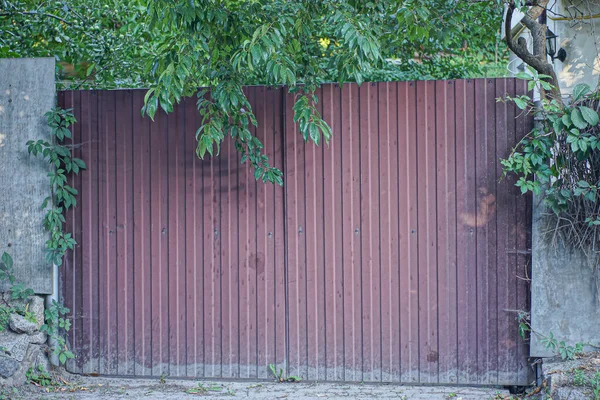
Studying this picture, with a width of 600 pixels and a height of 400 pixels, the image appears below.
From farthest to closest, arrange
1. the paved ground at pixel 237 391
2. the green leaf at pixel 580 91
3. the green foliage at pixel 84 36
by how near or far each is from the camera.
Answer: the green foliage at pixel 84 36 → the paved ground at pixel 237 391 → the green leaf at pixel 580 91

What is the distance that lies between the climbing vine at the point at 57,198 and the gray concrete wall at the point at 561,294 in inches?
138

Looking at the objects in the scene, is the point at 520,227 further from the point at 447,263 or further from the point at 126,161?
the point at 126,161

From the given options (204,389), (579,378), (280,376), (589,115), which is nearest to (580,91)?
(589,115)

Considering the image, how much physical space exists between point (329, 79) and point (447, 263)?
4.28 metres

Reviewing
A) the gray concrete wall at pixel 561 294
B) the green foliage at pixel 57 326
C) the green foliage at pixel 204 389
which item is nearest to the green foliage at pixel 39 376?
the green foliage at pixel 57 326

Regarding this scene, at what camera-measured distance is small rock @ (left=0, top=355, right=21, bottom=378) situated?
14.1 ft

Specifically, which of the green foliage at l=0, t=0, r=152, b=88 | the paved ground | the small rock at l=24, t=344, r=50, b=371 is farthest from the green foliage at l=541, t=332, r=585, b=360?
the green foliage at l=0, t=0, r=152, b=88

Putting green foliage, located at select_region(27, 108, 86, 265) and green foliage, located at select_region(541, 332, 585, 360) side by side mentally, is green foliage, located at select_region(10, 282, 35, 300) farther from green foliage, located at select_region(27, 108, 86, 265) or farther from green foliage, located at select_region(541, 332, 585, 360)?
green foliage, located at select_region(541, 332, 585, 360)

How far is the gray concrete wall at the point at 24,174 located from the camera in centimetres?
490

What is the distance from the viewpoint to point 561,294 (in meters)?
4.49

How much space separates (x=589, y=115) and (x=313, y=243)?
213cm

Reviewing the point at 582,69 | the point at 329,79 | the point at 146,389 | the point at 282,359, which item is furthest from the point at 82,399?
the point at 582,69

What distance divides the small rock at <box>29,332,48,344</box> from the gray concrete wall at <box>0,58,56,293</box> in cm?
47

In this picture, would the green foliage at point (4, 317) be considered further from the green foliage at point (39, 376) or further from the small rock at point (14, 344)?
the green foliage at point (39, 376)
